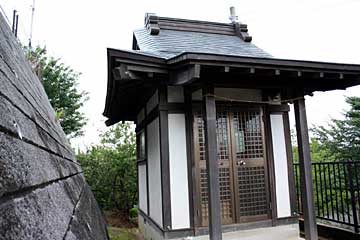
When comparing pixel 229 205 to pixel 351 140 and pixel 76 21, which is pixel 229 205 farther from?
pixel 76 21

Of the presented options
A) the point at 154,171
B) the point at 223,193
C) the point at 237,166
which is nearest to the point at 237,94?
the point at 237,166

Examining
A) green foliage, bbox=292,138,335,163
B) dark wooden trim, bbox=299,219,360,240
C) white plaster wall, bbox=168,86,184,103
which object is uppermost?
white plaster wall, bbox=168,86,184,103

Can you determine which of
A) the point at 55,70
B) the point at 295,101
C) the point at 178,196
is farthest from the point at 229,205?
the point at 55,70

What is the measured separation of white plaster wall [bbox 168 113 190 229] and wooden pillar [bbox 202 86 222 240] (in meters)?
0.78

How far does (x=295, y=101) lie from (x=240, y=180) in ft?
5.02

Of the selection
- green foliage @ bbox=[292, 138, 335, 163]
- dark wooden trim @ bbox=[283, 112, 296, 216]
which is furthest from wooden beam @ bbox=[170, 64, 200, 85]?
green foliage @ bbox=[292, 138, 335, 163]

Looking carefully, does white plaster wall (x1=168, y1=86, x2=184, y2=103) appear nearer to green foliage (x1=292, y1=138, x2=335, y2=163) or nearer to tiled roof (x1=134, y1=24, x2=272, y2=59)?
tiled roof (x1=134, y1=24, x2=272, y2=59)

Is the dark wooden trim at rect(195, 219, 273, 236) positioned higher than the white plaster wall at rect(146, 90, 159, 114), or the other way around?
the white plaster wall at rect(146, 90, 159, 114)

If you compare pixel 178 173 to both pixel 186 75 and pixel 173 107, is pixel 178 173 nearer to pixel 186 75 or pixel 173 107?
pixel 173 107

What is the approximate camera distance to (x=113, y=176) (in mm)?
9547

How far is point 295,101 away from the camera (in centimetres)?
423

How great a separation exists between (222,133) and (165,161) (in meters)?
1.06

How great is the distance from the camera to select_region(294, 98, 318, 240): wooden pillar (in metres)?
3.80

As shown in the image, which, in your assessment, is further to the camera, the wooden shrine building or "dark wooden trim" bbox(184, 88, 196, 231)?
"dark wooden trim" bbox(184, 88, 196, 231)
